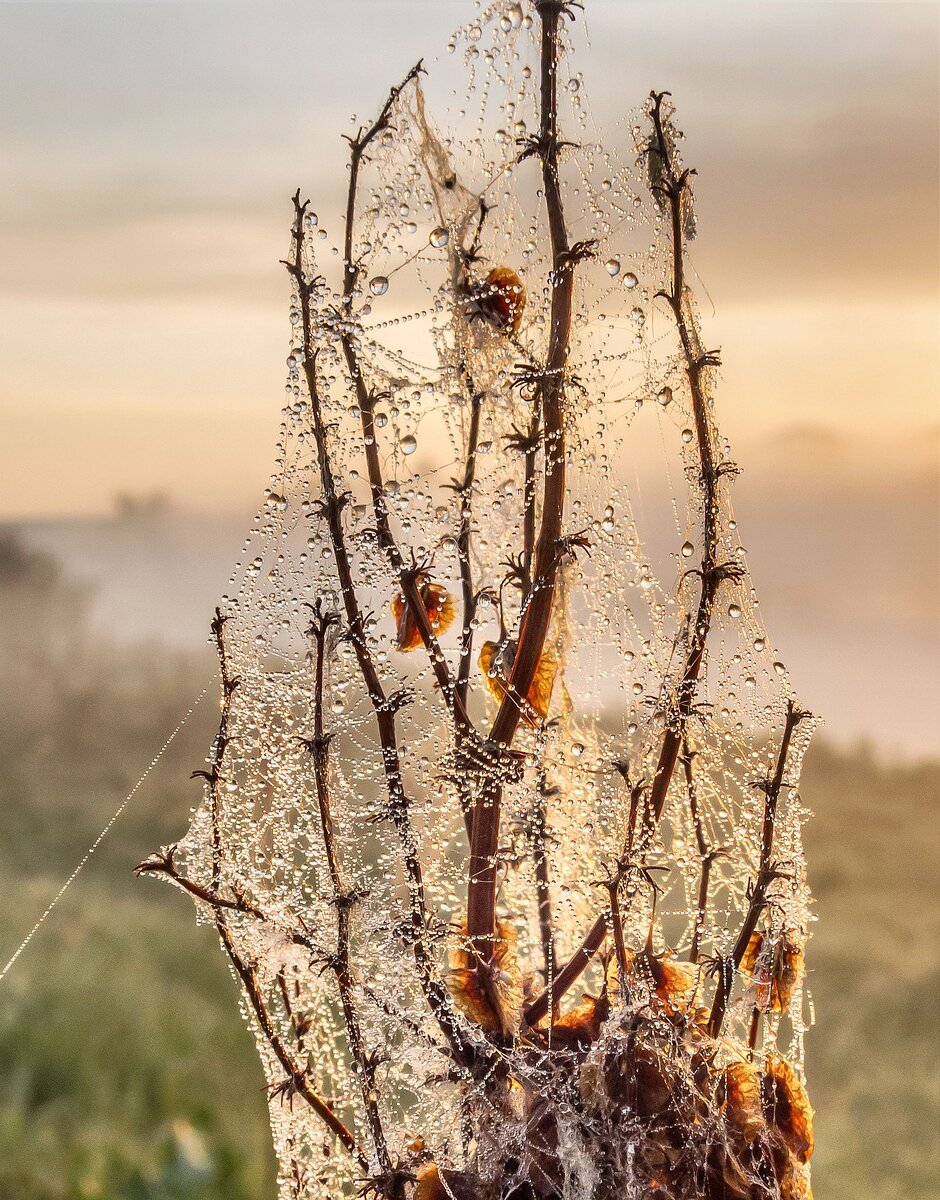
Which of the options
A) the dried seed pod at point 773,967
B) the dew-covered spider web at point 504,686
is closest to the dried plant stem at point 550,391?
the dew-covered spider web at point 504,686

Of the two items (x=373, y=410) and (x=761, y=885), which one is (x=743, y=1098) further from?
(x=373, y=410)

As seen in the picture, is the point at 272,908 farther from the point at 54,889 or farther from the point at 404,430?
the point at 54,889

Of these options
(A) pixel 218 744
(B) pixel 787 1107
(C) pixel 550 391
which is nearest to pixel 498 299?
(C) pixel 550 391

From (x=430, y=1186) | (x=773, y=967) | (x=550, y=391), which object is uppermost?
(x=550, y=391)

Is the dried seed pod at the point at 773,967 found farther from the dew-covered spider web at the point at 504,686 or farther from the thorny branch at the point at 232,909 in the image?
the thorny branch at the point at 232,909

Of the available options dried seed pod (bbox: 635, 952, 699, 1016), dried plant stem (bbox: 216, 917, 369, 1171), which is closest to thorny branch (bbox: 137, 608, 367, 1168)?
dried plant stem (bbox: 216, 917, 369, 1171)

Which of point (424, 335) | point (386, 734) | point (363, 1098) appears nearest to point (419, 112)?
point (424, 335)
